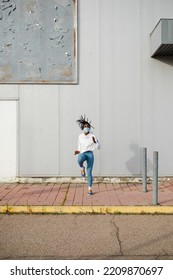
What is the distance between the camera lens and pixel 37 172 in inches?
332

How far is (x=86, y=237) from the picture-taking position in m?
4.42

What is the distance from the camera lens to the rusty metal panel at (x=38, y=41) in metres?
8.39

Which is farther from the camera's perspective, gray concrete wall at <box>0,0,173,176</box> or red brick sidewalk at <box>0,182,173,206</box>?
gray concrete wall at <box>0,0,173,176</box>

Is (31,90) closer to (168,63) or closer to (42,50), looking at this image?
(42,50)

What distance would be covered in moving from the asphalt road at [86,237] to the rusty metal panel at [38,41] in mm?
4531

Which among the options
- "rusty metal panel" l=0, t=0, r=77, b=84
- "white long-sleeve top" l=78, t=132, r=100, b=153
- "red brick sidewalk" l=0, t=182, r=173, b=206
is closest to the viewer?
"red brick sidewalk" l=0, t=182, r=173, b=206

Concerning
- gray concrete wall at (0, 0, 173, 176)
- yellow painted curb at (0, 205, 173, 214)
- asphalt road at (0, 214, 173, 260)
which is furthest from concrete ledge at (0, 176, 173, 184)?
asphalt road at (0, 214, 173, 260)

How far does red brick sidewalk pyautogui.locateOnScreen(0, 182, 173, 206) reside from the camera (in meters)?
6.12

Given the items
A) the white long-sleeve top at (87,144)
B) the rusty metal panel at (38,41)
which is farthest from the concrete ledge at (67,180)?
the rusty metal panel at (38,41)

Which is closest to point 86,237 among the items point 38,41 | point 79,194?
point 79,194

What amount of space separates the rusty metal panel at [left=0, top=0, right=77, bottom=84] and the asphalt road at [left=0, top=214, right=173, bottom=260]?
453cm

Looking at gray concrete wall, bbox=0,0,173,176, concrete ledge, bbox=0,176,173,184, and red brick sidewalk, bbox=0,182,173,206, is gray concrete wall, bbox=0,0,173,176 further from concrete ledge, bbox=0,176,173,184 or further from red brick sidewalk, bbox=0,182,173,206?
red brick sidewalk, bbox=0,182,173,206

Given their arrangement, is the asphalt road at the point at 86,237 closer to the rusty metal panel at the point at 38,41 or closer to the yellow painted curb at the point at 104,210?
the yellow painted curb at the point at 104,210

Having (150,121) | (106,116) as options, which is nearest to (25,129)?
(106,116)
